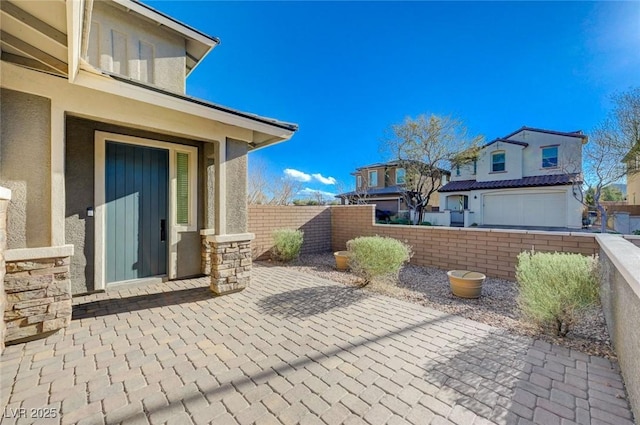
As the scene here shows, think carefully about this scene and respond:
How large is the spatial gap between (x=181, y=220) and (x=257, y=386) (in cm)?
443

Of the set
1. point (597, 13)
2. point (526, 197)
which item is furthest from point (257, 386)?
point (526, 197)

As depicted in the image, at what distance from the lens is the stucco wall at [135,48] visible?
6.02m

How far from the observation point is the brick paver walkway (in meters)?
2.08

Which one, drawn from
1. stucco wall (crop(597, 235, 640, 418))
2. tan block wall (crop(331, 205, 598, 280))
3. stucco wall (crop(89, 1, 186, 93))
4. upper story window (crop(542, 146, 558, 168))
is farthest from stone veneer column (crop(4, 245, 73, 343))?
upper story window (crop(542, 146, 558, 168))

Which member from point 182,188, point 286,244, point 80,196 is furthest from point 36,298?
point 286,244

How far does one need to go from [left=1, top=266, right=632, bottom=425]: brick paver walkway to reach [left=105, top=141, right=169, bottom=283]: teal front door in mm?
1156

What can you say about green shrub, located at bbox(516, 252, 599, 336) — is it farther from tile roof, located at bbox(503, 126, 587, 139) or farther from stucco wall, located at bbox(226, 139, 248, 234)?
tile roof, located at bbox(503, 126, 587, 139)

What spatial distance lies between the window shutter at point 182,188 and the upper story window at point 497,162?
2342cm

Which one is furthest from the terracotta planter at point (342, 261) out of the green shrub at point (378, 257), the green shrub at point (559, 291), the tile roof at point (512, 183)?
the tile roof at point (512, 183)

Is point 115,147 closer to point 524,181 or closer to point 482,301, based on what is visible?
point 482,301

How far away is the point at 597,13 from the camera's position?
768cm

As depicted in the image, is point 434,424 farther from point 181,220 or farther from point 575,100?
point 575,100

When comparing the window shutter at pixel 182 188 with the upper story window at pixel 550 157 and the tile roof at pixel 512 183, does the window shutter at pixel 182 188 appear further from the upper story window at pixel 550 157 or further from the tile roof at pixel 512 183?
the upper story window at pixel 550 157

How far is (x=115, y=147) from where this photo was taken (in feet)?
16.3
